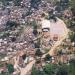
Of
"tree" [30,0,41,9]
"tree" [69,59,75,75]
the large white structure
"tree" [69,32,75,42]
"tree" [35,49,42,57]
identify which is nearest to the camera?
"tree" [69,59,75,75]

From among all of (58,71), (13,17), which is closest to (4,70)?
(58,71)

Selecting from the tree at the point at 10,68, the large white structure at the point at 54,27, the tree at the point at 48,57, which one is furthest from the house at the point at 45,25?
the tree at the point at 10,68

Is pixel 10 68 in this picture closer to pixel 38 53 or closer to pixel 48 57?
pixel 38 53

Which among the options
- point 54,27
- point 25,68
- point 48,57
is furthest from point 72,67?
point 54,27

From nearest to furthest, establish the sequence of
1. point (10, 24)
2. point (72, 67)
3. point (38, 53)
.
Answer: point (72, 67)
point (38, 53)
point (10, 24)

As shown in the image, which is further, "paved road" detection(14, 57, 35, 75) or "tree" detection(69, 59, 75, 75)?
"paved road" detection(14, 57, 35, 75)

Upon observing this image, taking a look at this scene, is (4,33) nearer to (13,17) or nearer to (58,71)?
(13,17)

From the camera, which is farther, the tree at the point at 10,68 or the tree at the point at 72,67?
the tree at the point at 10,68

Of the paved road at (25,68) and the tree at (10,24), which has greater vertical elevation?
the tree at (10,24)

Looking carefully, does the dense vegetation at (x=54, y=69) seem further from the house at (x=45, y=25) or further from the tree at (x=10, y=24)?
the tree at (x=10, y=24)

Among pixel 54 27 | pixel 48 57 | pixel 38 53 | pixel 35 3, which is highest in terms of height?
pixel 35 3

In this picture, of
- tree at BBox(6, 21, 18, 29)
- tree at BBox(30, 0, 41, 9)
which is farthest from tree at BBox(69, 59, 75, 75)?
tree at BBox(30, 0, 41, 9)

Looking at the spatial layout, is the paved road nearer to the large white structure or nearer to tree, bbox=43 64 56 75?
tree, bbox=43 64 56 75
